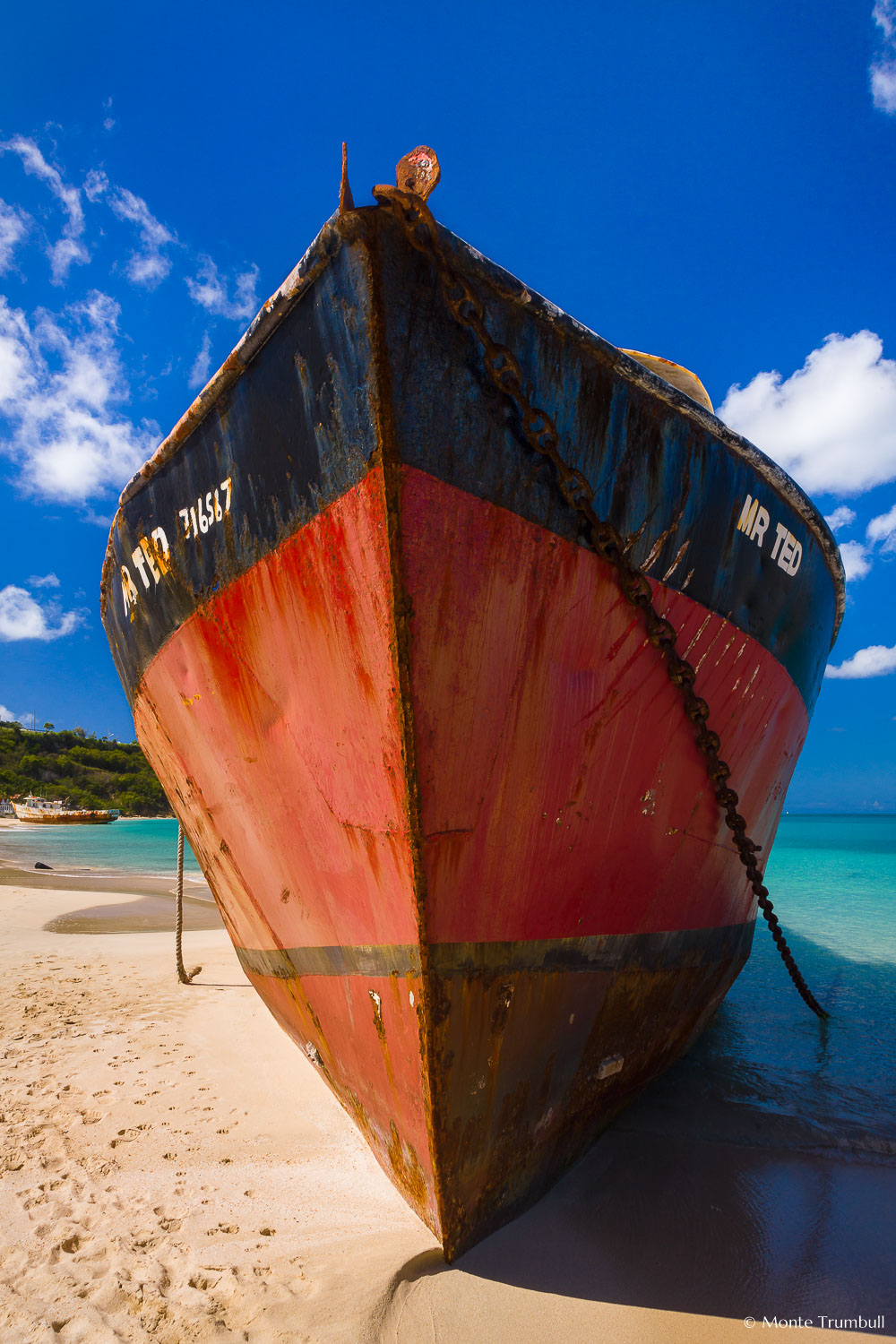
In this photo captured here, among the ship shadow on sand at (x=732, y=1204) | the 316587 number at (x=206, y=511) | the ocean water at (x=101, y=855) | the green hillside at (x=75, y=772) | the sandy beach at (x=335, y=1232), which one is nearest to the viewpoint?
the sandy beach at (x=335, y=1232)

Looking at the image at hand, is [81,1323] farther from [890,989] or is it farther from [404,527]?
[890,989]

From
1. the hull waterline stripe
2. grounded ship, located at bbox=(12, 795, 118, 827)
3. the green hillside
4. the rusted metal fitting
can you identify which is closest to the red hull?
the hull waterline stripe

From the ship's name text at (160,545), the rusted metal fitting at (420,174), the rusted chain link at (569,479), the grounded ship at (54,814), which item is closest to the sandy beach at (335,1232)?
the rusted chain link at (569,479)

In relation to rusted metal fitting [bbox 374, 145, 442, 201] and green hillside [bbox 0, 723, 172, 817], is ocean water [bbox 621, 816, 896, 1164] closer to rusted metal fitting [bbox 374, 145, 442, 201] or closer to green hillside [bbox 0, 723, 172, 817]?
rusted metal fitting [bbox 374, 145, 442, 201]

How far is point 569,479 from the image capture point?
6.89ft

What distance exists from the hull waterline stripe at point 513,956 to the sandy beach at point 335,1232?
796mm

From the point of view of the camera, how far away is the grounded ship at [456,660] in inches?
73.4

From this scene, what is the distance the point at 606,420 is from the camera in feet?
7.25

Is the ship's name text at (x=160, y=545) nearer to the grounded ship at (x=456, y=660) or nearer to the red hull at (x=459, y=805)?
the grounded ship at (x=456, y=660)

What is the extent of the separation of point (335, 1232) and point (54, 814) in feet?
177

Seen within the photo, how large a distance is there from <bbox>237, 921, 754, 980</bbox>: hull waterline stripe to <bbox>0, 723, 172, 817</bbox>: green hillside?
6651cm

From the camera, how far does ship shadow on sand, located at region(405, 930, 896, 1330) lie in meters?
2.23

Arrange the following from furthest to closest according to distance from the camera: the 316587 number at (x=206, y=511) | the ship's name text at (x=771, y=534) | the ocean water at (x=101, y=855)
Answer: the ocean water at (x=101, y=855) → the ship's name text at (x=771, y=534) → the 316587 number at (x=206, y=511)

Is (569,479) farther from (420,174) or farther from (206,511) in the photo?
(206,511)
